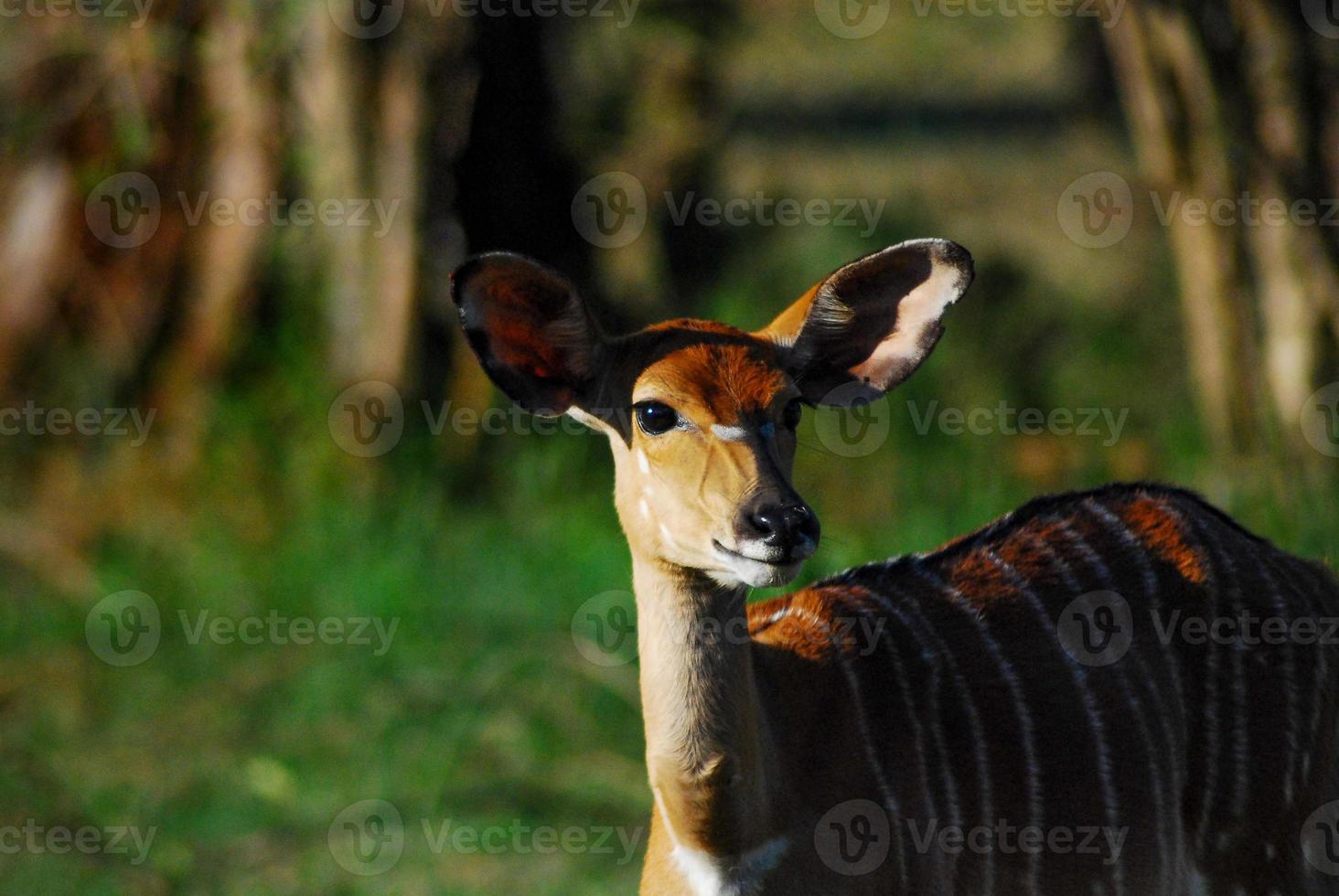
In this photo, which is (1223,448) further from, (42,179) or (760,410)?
(42,179)

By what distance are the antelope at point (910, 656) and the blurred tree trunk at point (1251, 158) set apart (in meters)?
3.17

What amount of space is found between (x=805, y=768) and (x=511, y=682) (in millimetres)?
2885

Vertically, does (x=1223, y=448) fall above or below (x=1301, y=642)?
above

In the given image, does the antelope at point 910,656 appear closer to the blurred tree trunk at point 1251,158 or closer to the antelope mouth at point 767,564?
the antelope mouth at point 767,564

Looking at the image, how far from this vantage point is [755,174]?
10.9 metres

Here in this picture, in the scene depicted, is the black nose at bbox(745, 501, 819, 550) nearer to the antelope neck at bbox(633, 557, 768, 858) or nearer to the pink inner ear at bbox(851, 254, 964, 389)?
the antelope neck at bbox(633, 557, 768, 858)

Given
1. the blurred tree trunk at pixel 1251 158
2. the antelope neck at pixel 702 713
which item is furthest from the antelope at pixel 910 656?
the blurred tree trunk at pixel 1251 158

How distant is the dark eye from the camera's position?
358 centimetres

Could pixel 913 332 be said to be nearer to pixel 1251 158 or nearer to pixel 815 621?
pixel 815 621

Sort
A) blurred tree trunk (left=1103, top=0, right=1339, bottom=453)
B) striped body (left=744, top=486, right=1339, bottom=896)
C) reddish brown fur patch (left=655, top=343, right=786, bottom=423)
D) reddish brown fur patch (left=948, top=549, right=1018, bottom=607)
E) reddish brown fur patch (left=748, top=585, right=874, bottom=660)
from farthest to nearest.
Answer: blurred tree trunk (left=1103, top=0, right=1339, bottom=453)
reddish brown fur patch (left=948, top=549, right=1018, bottom=607)
reddish brown fur patch (left=748, top=585, right=874, bottom=660)
striped body (left=744, top=486, right=1339, bottom=896)
reddish brown fur patch (left=655, top=343, right=786, bottom=423)

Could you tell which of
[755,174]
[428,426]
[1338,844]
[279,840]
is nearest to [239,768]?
[279,840]

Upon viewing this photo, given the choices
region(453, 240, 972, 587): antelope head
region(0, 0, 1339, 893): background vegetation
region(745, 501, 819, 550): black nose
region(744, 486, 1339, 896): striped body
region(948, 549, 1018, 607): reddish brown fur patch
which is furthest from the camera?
region(0, 0, 1339, 893): background vegetation

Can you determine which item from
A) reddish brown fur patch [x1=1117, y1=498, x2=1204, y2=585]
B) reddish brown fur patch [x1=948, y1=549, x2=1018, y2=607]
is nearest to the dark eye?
reddish brown fur patch [x1=948, y1=549, x2=1018, y2=607]

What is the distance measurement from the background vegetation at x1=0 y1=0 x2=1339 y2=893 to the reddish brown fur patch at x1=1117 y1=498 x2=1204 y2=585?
5.72 feet
